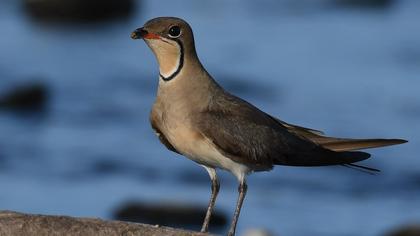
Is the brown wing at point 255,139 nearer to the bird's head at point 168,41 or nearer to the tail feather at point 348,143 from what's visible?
the tail feather at point 348,143

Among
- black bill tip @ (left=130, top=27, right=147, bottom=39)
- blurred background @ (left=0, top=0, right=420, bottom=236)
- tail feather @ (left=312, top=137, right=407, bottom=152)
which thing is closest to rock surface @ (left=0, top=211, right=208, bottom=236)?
black bill tip @ (left=130, top=27, right=147, bottom=39)

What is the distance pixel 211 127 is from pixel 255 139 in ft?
1.39

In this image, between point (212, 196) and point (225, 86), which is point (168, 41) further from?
point (225, 86)

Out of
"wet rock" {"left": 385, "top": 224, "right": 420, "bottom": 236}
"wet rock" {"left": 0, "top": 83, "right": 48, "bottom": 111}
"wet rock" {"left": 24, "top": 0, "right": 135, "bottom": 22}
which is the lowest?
"wet rock" {"left": 0, "top": 83, "right": 48, "bottom": 111}

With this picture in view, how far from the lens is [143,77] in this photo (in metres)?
25.7

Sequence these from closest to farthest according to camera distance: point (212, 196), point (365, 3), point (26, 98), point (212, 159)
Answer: point (212, 159) → point (212, 196) → point (26, 98) → point (365, 3)

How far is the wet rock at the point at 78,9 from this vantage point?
30.2m

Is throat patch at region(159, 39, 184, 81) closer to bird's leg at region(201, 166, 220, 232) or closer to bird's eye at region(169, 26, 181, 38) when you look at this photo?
bird's eye at region(169, 26, 181, 38)

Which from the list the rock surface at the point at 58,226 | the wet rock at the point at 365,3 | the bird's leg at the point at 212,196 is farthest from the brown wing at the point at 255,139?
the wet rock at the point at 365,3

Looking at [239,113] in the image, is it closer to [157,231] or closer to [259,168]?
[259,168]

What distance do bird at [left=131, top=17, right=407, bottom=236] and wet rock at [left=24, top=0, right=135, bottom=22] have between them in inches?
783

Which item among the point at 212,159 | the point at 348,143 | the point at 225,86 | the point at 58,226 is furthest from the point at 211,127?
the point at 225,86

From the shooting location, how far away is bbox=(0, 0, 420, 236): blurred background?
18.7 meters

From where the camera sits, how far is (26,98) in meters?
24.0
